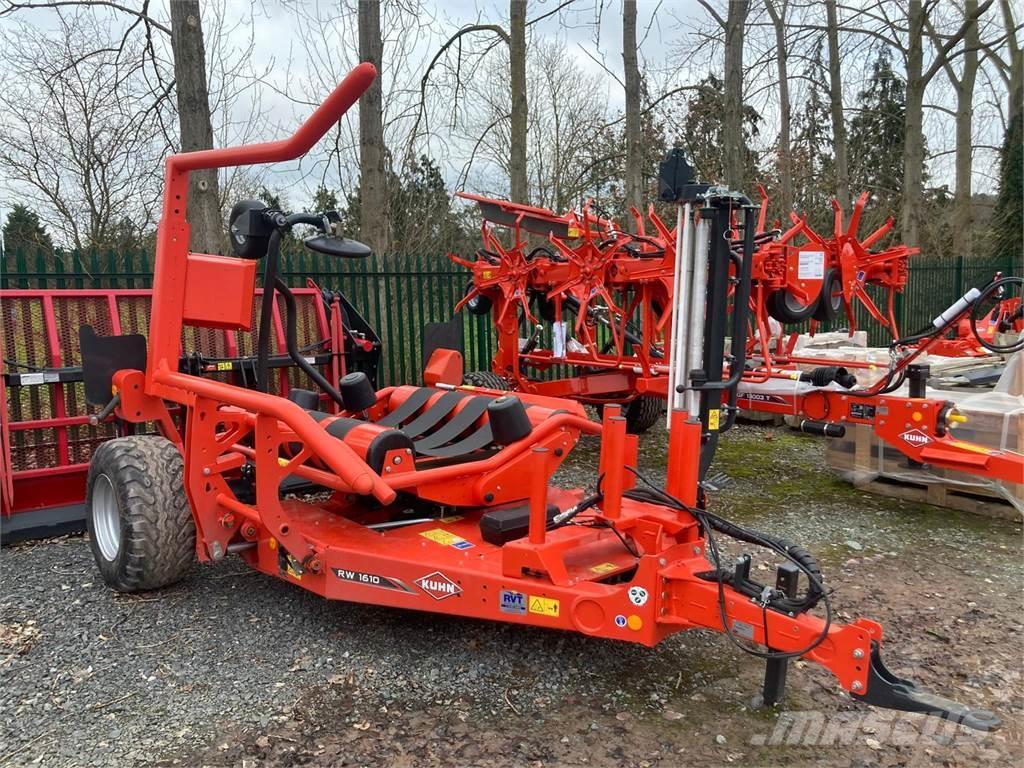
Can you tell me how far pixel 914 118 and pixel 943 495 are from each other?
1448 cm

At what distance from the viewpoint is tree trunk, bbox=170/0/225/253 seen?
7387 mm

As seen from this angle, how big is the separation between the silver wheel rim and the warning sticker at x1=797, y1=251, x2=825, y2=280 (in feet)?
17.0

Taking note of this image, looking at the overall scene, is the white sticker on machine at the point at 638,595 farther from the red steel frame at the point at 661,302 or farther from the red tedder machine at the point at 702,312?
the red steel frame at the point at 661,302

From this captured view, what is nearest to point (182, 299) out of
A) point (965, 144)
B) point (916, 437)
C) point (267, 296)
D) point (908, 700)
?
point (267, 296)

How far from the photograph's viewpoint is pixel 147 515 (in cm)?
384

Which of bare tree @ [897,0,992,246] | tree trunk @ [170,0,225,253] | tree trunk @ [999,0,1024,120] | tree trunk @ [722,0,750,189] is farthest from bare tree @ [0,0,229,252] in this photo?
tree trunk @ [999,0,1024,120]

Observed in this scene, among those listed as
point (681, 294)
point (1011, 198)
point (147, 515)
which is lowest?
point (147, 515)

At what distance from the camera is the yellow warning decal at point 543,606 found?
3.06 m

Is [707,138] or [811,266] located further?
[707,138]

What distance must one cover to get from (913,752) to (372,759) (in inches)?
78.8

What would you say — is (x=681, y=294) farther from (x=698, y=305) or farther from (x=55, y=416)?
(x=55, y=416)

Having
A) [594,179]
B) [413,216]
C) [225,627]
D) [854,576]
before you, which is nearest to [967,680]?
[854,576]

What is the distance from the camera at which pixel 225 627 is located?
12.6ft

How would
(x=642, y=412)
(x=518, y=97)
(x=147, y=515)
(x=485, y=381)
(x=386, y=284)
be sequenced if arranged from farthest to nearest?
(x=518, y=97) → (x=386, y=284) → (x=642, y=412) → (x=485, y=381) → (x=147, y=515)
